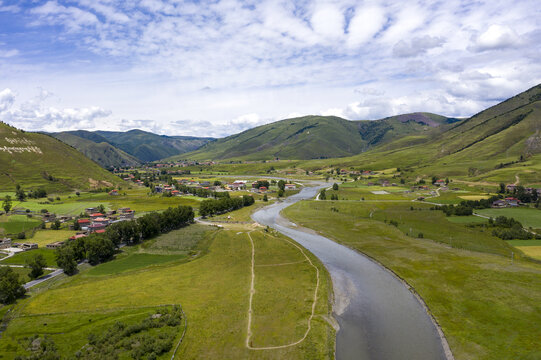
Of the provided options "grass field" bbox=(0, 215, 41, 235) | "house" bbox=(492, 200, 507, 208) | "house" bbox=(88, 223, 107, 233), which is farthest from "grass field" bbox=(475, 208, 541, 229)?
"grass field" bbox=(0, 215, 41, 235)

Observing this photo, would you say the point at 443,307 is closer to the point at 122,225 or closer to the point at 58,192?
the point at 122,225

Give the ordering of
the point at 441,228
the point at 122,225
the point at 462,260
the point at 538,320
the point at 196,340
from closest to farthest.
Answer: the point at 196,340
the point at 538,320
the point at 462,260
the point at 122,225
the point at 441,228

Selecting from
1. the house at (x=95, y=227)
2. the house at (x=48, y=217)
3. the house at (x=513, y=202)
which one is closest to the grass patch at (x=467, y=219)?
the house at (x=513, y=202)

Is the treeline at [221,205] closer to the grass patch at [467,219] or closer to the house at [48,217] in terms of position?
the house at [48,217]

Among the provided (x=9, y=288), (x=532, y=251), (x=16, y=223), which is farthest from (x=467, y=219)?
(x=16, y=223)

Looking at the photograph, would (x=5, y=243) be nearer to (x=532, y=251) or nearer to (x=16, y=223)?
(x=16, y=223)

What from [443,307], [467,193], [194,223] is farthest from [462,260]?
[467,193]

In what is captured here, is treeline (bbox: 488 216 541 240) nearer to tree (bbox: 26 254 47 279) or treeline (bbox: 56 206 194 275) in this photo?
treeline (bbox: 56 206 194 275)
